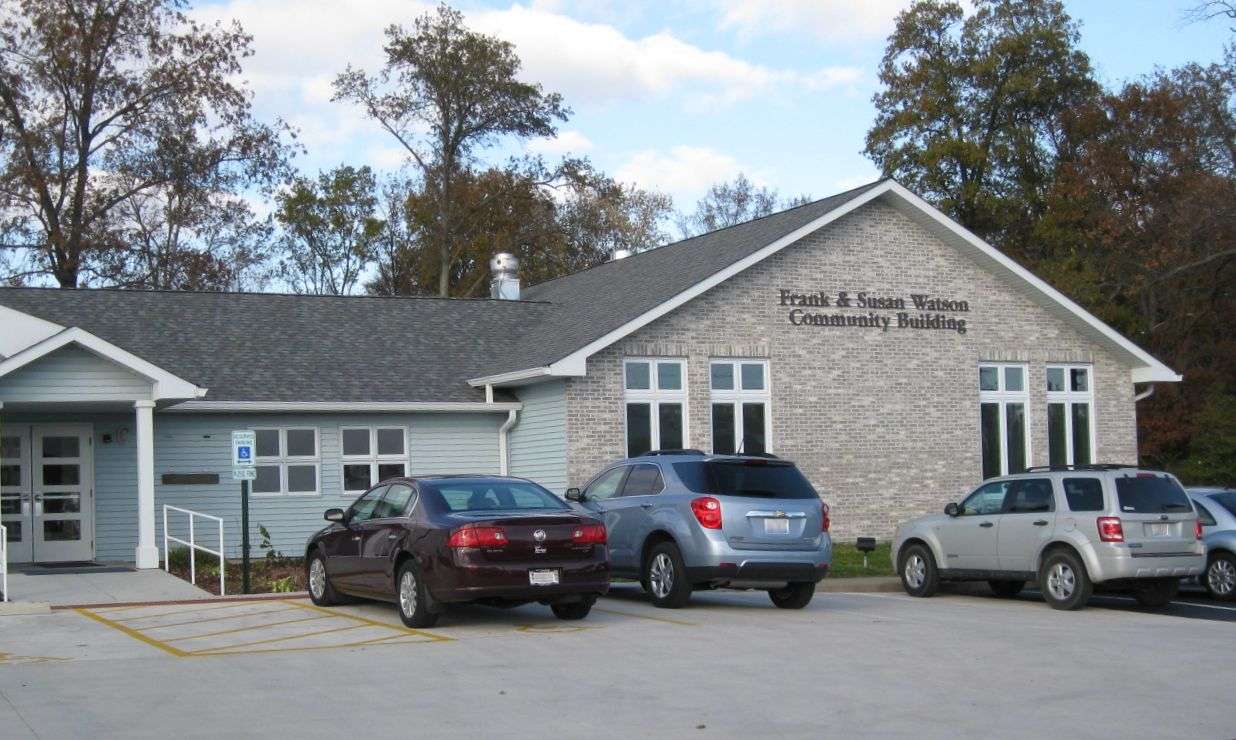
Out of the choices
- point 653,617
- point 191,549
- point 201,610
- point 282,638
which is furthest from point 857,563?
point 282,638

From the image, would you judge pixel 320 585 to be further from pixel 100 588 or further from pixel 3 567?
pixel 3 567

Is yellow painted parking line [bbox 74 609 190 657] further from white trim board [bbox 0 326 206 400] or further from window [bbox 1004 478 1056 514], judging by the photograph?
window [bbox 1004 478 1056 514]

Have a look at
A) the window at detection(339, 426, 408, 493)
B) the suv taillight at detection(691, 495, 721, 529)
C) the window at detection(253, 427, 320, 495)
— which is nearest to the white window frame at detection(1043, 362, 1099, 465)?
the window at detection(339, 426, 408, 493)

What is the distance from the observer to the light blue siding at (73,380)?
20.5 metres

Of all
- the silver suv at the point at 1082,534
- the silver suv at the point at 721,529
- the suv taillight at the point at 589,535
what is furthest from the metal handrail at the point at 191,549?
the silver suv at the point at 1082,534

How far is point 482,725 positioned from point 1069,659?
5692 millimetres

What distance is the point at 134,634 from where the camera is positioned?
1480cm

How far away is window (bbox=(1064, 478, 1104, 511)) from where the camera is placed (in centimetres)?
1722

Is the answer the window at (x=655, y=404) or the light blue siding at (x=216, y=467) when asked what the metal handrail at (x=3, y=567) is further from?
the window at (x=655, y=404)

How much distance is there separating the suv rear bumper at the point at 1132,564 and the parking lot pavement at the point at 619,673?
1.61ft

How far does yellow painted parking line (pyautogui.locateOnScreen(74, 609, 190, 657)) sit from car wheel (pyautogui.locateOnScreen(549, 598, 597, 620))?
3.93m

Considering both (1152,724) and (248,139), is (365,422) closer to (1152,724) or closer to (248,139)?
(1152,724)

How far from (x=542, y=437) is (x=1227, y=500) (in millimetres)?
11008

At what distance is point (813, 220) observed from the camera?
26.3 metres
